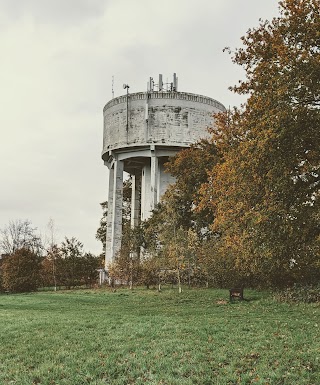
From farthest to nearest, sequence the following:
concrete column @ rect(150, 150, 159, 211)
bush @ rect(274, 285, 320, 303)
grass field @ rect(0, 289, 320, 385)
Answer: concrete column @ rect(150, 150, 159, 211) → bush @ rect(274, 285, 320, 303) → grass field @ rect(0, 289, 320, 385)

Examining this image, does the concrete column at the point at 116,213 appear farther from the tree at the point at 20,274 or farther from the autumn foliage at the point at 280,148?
the autumn foliage at the point at 280,148

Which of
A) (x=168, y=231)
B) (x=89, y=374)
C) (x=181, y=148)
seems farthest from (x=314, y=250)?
(x=181, y=148)

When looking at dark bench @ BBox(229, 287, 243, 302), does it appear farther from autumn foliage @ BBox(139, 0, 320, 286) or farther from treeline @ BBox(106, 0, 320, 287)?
autumn foliage @ BBox(139, 0, 320, 286)

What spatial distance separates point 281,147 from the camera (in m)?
14.6

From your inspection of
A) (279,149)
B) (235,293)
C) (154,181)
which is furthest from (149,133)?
(279,149)

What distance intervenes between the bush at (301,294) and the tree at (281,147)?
2.95 meters

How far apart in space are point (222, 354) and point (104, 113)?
34744mm

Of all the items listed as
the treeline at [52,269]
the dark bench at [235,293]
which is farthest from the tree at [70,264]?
the dark bench at [235,293]

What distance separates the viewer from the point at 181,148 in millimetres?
38781

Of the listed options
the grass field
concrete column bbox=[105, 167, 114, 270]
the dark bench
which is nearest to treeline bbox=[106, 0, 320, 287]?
the dark bench

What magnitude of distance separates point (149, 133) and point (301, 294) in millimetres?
20908

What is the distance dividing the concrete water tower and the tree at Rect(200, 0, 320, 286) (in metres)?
20.5

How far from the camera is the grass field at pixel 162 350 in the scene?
909cm

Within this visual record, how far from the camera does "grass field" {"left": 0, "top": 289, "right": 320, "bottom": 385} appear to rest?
9094mm
